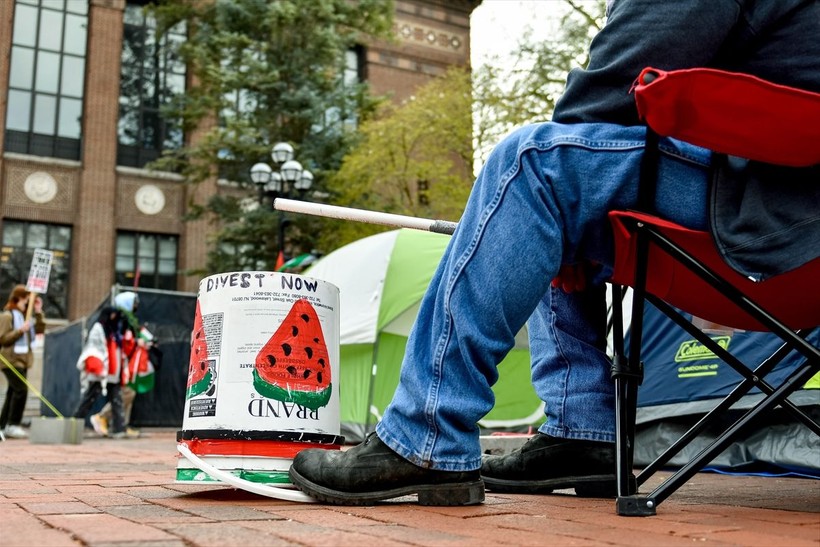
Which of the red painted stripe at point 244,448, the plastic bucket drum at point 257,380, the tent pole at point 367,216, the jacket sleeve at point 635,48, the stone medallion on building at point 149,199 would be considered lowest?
the red painted stripe at point 244,448

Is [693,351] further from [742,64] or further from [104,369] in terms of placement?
[104,369]

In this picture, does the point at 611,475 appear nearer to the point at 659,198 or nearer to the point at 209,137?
the point at 659,198

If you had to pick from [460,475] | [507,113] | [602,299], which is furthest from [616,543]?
[507,113]

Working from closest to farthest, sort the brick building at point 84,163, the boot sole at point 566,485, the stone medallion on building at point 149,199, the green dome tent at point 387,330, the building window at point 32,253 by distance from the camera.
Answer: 1. the boot sole at point 566,485
2. the green dome tent at point 387,330
3. the building window at point 32,253
4. the brick building at point 84,163
5. the stone medallion on building at point 149,199

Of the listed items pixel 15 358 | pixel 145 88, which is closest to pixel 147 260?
pixel 145 88

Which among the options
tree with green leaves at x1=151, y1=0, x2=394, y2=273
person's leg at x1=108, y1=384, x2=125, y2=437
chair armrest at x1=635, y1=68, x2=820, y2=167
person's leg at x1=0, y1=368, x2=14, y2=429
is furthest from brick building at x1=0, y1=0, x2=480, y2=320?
chair armrest at x1=635, y1=68, x2=820, y2=167

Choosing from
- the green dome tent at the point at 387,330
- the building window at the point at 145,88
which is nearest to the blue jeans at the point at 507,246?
the green dome tent at the point at 387,330

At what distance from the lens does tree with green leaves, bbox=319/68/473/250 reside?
18.5 m

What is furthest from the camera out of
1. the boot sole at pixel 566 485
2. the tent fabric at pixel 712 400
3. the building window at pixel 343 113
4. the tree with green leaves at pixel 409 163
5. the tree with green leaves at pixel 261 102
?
the building window at pixel 343 113

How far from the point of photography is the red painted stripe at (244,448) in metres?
2.31

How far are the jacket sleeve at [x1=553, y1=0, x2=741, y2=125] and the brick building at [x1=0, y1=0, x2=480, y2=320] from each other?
1969 centimetres

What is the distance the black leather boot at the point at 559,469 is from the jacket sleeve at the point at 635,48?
99 centimetres

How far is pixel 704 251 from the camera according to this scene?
1.97m

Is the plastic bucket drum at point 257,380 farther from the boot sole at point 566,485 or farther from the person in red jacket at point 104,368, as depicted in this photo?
the person in red jacket at point 104,368
